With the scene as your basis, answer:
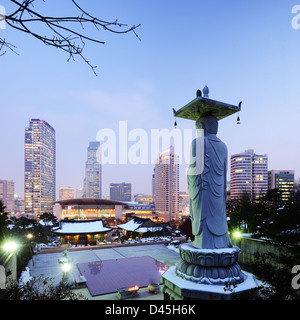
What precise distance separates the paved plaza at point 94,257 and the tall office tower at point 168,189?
6318 centimetres

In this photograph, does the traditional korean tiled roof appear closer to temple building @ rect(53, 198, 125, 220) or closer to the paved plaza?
the paved plaza

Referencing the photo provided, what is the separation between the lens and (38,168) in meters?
110

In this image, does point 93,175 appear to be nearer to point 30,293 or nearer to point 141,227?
point 141,227

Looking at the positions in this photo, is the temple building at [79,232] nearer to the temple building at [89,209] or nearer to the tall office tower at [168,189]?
the temple building at [89,209]

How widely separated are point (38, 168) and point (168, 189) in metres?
71.1

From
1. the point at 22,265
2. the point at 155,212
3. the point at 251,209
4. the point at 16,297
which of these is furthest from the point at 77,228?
the point at 155,212

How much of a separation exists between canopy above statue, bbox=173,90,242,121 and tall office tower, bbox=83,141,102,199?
180 m

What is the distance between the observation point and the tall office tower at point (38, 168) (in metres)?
104

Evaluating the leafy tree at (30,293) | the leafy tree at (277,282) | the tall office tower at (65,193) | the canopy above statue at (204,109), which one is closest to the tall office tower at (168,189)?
the canopy above statue at (204,109)

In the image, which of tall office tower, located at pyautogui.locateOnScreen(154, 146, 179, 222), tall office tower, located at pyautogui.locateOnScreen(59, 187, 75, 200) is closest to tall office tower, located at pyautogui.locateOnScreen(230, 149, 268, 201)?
tall office tower, located at pyautogui.locateOnScreen(154, 146, 179, 222)

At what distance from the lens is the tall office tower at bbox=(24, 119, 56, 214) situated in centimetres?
10431

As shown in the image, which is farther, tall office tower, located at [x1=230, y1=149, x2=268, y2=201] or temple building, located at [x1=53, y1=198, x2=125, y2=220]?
tall office tower, located at [x1=230, y1=149, x2=268, y2=201]

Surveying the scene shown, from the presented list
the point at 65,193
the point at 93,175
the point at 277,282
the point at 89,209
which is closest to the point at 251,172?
the point at 89,209
